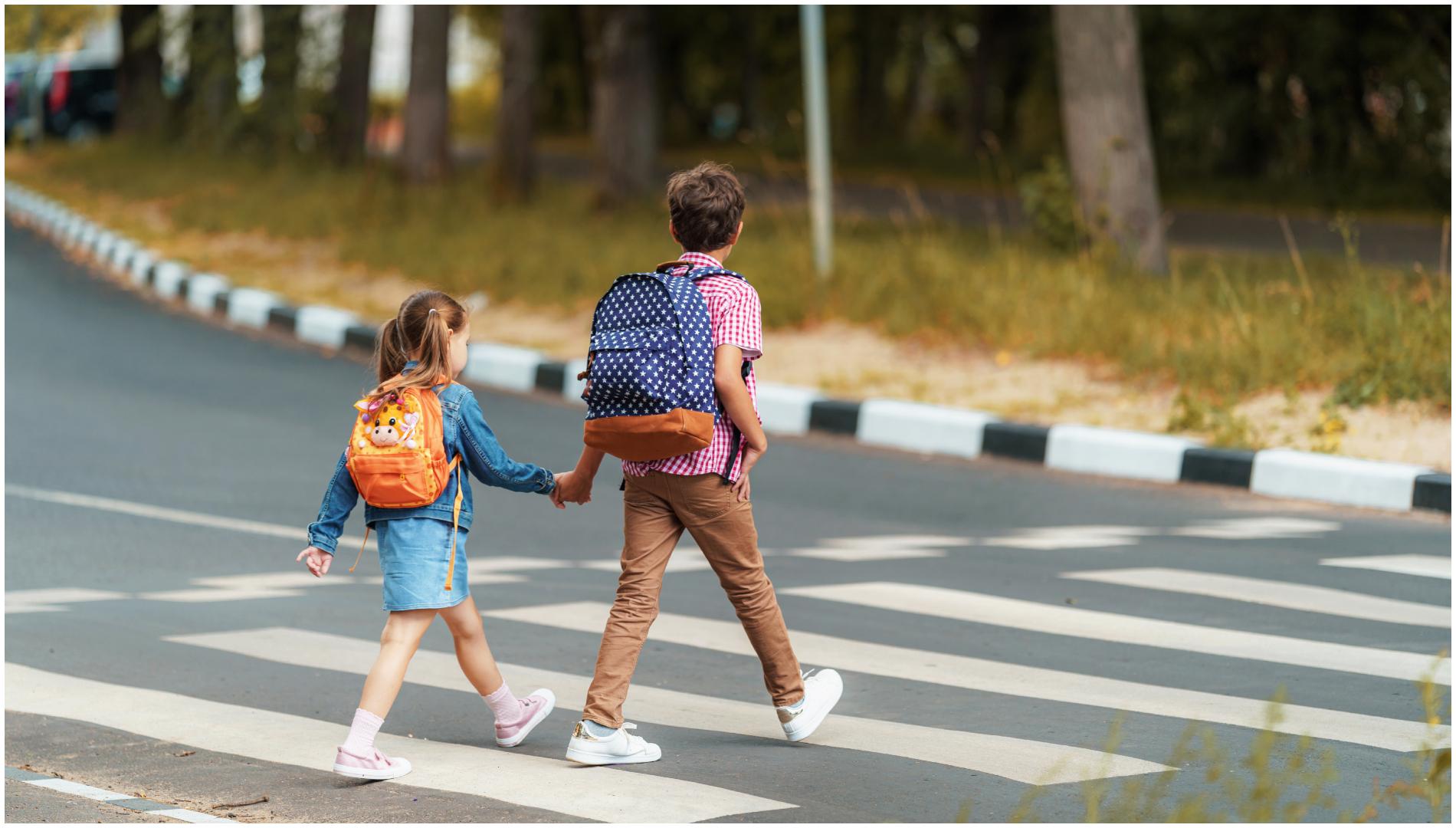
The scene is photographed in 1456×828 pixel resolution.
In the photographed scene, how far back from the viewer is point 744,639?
6172 mm

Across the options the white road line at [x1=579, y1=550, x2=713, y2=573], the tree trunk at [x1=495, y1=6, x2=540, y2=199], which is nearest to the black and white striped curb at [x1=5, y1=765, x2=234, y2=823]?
the white road line at [x1=579, y1=550, x2=713, y2=573]

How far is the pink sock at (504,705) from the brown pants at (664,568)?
203 millimetres

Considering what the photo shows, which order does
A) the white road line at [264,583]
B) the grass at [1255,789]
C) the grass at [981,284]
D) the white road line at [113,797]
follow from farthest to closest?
the grass at [981,284], the white road line at [264,583], the white road line at [113,797], the grass at [1255,789]

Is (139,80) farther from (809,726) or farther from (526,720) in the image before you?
(809,726)

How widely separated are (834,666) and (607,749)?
4.18 ft

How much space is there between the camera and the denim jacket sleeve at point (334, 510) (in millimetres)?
4656

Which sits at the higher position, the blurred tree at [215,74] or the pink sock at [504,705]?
the blurred tree at [215,74]

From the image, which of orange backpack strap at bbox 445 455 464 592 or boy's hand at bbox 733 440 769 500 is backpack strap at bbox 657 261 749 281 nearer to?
boy's hand at bbox 733 440 769 500

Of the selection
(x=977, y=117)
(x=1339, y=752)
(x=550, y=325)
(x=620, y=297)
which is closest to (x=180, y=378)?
(x=550, y=325)

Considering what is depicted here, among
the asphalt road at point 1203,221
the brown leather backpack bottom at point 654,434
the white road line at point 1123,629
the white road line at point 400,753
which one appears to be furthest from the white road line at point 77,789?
the asphalt road at point 1203,221

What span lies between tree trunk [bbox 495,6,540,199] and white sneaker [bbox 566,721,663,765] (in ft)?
49.2

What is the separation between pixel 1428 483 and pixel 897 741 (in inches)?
177

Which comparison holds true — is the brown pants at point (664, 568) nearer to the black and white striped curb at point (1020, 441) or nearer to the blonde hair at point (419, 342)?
the blonde hair at point (419, 342)

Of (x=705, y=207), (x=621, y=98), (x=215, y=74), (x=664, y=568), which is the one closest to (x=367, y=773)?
(x=664, y=568)
